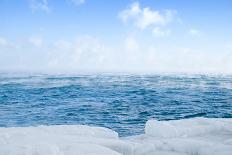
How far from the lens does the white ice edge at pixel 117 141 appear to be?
6.04 m

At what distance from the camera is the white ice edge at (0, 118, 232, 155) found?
6035mm

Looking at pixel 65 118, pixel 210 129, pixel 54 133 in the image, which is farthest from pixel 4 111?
pixel 210 129

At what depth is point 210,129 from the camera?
31.5ft

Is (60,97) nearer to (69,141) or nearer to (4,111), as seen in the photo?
(4,111)

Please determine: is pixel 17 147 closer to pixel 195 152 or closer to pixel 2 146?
pixel 2 146

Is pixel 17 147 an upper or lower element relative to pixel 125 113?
upper

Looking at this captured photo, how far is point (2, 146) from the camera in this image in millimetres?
5887

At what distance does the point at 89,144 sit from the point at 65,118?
1064cm

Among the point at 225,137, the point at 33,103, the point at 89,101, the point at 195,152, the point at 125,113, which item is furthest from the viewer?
the point at 89,101

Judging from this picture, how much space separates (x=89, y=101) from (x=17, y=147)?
1777 centimetres

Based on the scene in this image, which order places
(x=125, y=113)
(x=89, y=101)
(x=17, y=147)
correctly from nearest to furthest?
(x=17, y=147)
(x=125, y=113)
(x=89, y=101)

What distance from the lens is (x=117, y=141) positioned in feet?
24.5

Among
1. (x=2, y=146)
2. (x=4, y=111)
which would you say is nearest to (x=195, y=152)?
(x=2, y=146)

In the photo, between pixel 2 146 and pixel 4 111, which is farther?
pixel 4 111
